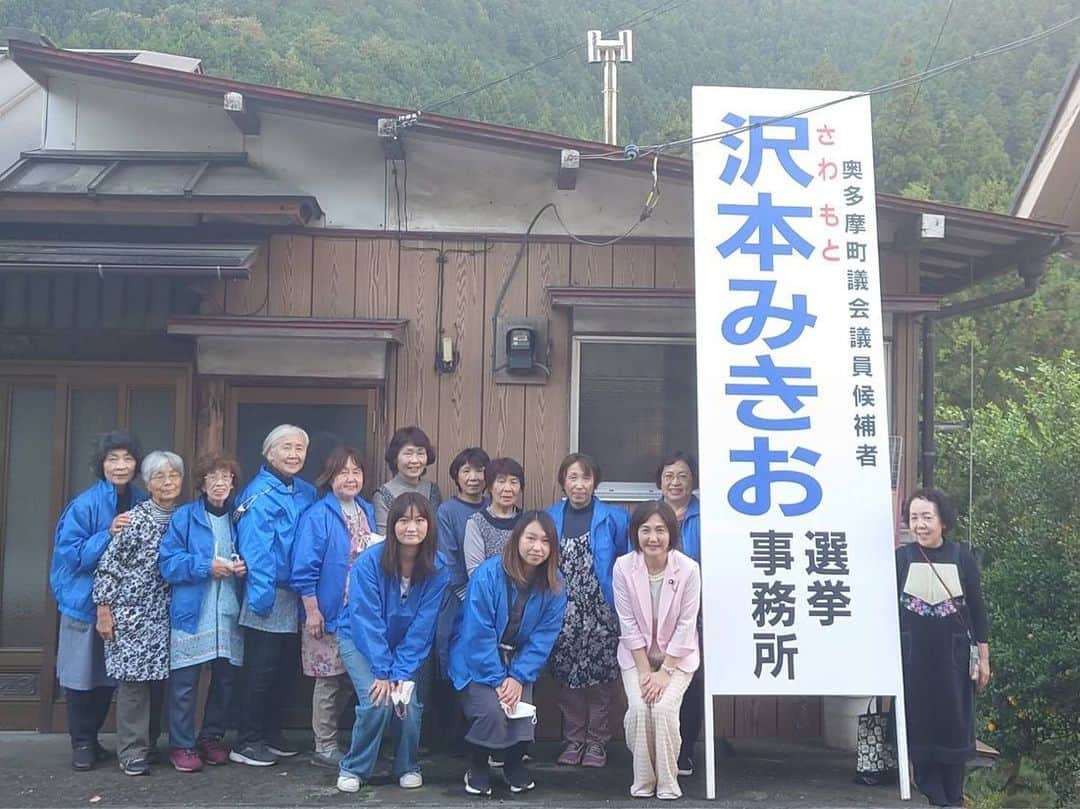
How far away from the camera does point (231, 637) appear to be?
5.66m

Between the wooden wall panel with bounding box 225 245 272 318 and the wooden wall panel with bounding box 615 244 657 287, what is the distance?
88.3 inches

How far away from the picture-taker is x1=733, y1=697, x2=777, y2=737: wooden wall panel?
6656 mm

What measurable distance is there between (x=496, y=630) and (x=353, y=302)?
2465 mm

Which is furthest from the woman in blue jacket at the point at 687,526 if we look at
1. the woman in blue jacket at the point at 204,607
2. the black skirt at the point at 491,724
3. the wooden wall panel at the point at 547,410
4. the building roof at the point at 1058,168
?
the building roof at the point at 1058,168

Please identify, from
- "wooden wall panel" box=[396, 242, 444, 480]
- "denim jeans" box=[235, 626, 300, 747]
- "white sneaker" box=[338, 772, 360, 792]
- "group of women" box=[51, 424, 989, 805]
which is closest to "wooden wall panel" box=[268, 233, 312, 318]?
"wooden wall panel" box=[396, 242, 444, 480]

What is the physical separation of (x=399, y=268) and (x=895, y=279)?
10.6 feet

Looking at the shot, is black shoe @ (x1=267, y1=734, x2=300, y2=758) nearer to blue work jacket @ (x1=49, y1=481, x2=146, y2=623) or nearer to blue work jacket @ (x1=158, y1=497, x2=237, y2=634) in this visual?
blue work jacket @ (x1=158, y1=497, x2=237, y2=634)

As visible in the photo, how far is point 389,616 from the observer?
5.40 m

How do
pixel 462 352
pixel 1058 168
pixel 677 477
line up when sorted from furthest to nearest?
1. pixel 1058 168
2. pixel 462 352
3. pixel 677 477

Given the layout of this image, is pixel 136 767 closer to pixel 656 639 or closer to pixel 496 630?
pixel 496 630

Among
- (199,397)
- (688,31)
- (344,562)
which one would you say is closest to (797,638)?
(344,562)

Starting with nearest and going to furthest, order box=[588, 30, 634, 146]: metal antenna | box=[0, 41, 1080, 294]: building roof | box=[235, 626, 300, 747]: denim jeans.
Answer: box=[235, 626, 300, 747]: denim jeans, box=[0, 41, 1080, 294]: building roof, box=[588, 30, 634, 146]: metal antenna

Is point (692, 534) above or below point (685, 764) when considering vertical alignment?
above

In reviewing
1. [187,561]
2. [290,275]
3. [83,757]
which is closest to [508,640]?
[187,561]
